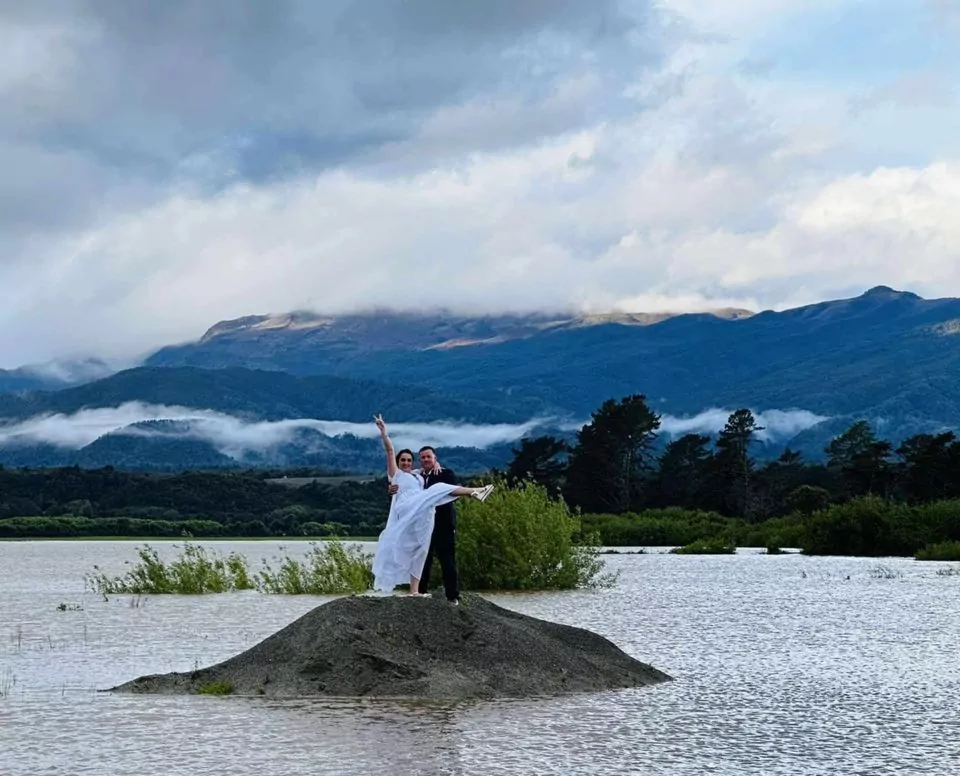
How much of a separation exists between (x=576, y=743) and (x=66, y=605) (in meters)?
29.2

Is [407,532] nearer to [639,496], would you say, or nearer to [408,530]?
[408,530]

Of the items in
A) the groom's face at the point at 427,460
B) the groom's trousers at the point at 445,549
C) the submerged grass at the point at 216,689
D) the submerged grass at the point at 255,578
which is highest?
the groom's face at the point at 427,460

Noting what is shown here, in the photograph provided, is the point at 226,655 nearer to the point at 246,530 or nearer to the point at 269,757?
the point at 269,757

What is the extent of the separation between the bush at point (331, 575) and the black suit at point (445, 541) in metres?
18.5

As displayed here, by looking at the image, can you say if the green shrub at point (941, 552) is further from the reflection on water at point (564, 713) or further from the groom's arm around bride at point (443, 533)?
the groom's arm around bride at point (443, 533)

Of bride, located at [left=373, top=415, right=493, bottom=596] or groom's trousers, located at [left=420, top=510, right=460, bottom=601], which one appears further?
bride, located at [left=373, top=415, right=493, bottom=596]

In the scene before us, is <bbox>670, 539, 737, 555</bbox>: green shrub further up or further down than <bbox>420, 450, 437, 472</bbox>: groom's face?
further down

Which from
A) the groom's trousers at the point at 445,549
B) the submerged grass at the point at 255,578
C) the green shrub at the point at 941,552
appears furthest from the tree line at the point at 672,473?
the groom's trousers at the point at 445,549

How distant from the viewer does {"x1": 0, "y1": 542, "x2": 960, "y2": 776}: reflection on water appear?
15.2 meters

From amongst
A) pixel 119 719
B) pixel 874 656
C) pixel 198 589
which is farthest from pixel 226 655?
pixel 198 589

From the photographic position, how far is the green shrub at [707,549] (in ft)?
291

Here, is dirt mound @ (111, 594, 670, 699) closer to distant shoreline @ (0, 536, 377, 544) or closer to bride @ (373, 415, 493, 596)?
bride @ (373, 415, 493, 596)

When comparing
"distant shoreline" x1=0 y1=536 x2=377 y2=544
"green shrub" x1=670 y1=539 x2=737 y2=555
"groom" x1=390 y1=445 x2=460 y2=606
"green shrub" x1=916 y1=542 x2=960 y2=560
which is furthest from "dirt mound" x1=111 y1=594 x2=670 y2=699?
"distant shoreline" x1=0 y1=536 x2=377 y2=544

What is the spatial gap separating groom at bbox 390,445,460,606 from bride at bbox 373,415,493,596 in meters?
0.15
